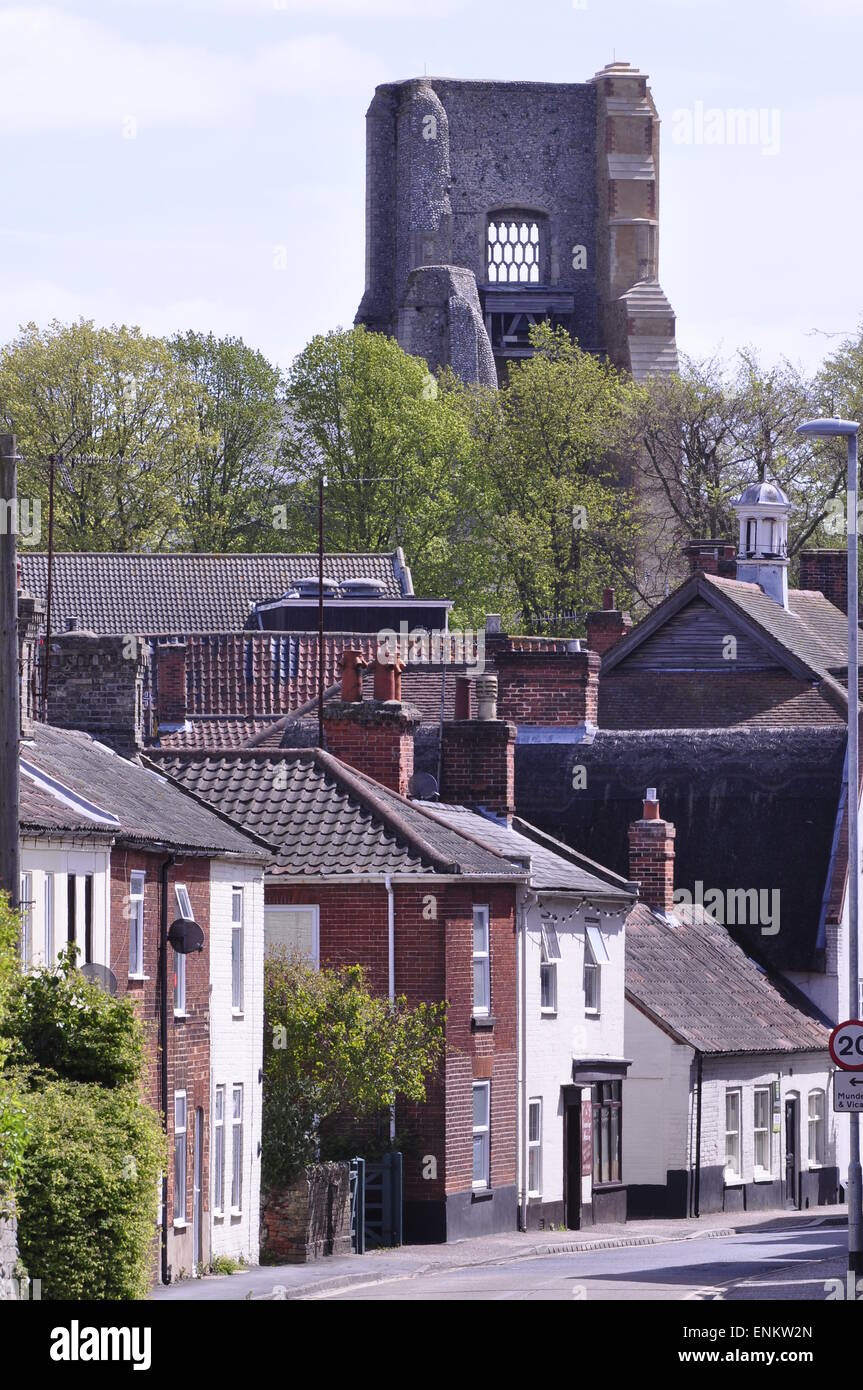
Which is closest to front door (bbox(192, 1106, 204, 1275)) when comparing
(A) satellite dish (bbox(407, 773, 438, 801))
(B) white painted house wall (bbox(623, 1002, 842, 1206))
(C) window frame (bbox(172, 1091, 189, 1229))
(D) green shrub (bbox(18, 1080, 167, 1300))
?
(C) window frame (bbox(172, 1091, 189, 1229))

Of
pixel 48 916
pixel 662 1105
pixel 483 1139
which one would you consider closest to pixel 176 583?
pixel 662 1105

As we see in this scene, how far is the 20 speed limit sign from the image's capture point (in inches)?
1171

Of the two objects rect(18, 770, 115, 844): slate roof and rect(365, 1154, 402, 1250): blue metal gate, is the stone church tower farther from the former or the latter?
rect(18, 770, 115, 844): slate roof

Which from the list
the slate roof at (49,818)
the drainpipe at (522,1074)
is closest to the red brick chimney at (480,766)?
the drainpipe at (522,1074)

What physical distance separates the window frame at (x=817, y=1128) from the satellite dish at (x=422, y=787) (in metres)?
10.6

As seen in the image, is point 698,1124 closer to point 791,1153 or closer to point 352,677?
point 791,1153

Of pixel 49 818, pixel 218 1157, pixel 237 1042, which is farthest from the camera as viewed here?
pixel 237 1042

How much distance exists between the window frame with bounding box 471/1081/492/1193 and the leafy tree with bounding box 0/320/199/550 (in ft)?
166

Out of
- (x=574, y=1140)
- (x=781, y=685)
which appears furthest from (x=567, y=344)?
(x=574, y=1140)

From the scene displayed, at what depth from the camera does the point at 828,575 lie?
70.0 metres

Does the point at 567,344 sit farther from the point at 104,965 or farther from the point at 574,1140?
the point at 104,965

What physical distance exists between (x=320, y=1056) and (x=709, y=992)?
13.3m

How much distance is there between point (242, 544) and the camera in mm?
98375
